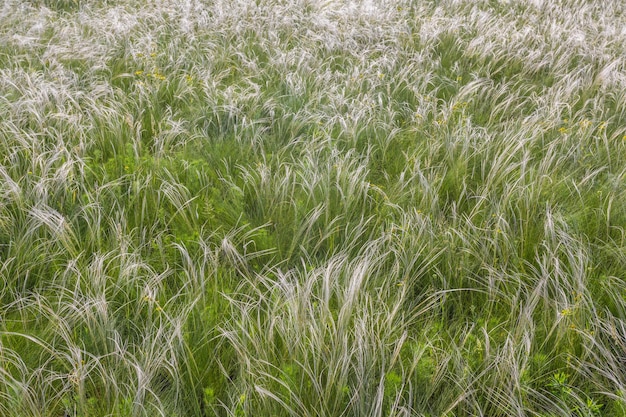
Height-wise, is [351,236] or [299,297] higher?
[299,297]

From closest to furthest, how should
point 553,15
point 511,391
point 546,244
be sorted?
point 511,391
point 546,244
point 553,15

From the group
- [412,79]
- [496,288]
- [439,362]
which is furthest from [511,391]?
[412,79]

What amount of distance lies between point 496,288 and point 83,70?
3.78 metres

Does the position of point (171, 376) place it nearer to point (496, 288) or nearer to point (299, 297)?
point (299, 297)

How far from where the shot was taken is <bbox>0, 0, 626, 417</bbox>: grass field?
1.66m

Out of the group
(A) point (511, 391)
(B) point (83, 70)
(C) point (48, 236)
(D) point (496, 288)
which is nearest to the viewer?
(A) point (511, 391)

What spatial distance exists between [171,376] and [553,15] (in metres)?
6.19

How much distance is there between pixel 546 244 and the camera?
224 centimetres

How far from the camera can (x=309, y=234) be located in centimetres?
242

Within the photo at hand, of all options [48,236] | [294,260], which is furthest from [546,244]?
[48,236]

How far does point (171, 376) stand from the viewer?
1.75 metres

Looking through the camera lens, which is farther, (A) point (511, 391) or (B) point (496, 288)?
(B) point (496, 288)

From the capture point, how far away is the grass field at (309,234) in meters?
1.66

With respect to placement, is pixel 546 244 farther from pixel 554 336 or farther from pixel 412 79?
pixel 412 79
